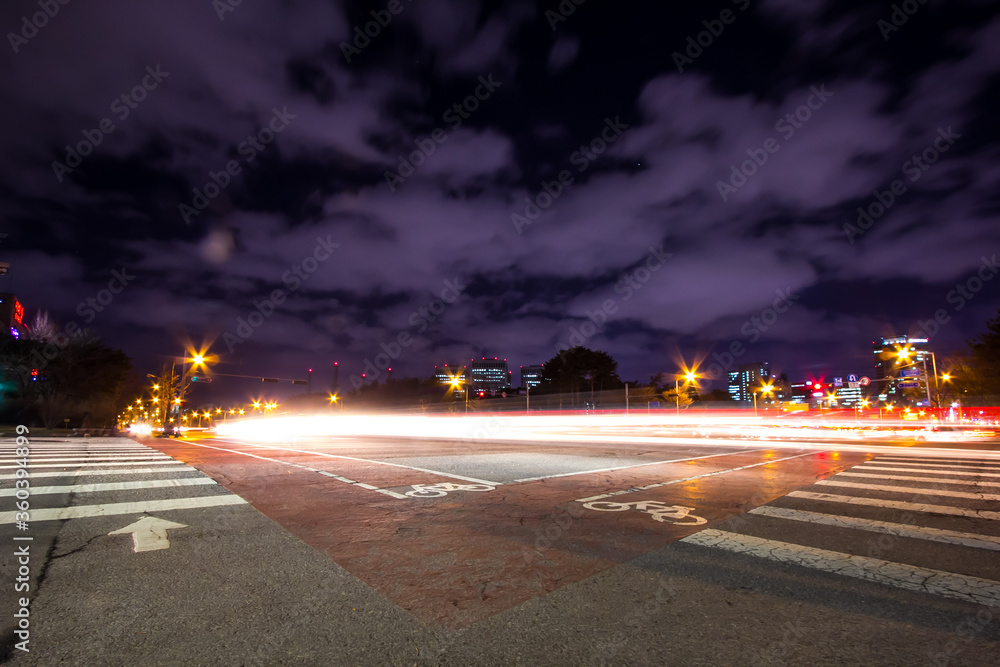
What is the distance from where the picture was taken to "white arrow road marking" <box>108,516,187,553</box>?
4512mm

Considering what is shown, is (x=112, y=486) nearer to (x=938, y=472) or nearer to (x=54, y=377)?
(x=938, y=472)

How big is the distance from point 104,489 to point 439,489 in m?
5.44

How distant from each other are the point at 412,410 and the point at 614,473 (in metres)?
49.8

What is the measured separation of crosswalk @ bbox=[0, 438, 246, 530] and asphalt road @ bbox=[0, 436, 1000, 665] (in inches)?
2.5

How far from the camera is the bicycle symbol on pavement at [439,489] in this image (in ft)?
24.0

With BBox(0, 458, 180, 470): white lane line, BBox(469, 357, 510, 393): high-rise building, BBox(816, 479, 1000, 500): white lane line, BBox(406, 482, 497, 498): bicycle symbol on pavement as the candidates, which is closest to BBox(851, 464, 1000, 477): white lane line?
BBox(816, 479, 1000, 500): white lane line

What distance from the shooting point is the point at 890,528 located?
5.43 meters

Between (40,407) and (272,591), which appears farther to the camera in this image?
(40,407)

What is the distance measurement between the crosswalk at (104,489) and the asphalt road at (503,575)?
6cm

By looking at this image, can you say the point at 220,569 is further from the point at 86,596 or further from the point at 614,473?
the point at 614,473

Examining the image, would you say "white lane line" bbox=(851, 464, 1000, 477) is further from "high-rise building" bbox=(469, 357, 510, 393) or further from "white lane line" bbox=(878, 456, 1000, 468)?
"high-rise building" bbox=(469, 357, 510, 393)

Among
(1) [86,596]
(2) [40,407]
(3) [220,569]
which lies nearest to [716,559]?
(3) [220,569]

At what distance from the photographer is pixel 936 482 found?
905cm

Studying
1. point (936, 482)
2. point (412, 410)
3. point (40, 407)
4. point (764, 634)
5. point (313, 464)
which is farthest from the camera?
point (412, 410)
